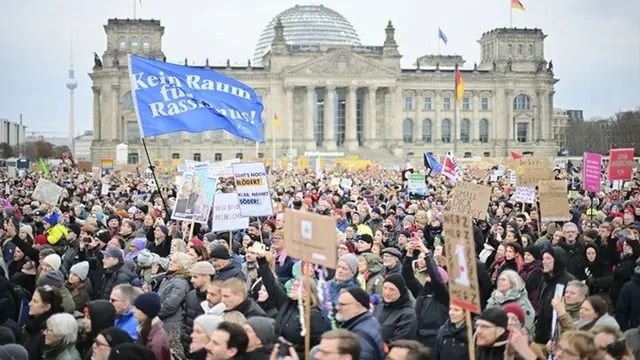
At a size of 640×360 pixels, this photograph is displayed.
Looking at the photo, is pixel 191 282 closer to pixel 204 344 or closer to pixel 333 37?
pixel 204 344

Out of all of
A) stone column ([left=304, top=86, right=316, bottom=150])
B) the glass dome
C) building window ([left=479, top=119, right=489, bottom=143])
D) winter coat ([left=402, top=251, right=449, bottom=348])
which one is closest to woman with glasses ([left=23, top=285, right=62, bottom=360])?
winter coat ([left=402, top=251, right=449, bottom=348])

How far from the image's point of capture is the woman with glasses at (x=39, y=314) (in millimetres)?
7156

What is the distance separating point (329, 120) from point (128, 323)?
7985 cm

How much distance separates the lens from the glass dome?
4119 inches

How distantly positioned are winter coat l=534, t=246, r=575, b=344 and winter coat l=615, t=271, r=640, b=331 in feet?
1.90

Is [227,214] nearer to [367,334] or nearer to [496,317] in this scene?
[367,334]

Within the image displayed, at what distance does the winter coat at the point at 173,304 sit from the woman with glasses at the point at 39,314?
1100mm

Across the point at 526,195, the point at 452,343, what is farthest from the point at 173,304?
the point at 526,195

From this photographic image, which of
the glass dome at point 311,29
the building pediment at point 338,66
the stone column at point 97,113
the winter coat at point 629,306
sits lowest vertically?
the winter coat at point 629,306

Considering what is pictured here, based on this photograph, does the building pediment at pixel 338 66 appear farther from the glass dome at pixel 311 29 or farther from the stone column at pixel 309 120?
the glass dome at pixel 311 29

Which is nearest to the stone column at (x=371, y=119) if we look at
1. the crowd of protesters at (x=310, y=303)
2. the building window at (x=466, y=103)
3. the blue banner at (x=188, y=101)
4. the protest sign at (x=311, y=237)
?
the building window at (x=466, y=103)

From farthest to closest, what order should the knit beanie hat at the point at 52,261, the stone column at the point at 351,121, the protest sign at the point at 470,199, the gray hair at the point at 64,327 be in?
the stone column at the point at 351,121 < the protest sign at the point at 470,199 < the knit beanie hat at the point at 52,261 < the gray hair at the point at 64,327

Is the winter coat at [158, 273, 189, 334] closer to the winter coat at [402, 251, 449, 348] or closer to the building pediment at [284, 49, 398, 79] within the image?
the winter coat at [402, 251, 449, 348]

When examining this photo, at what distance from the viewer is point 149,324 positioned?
683 centimetres
